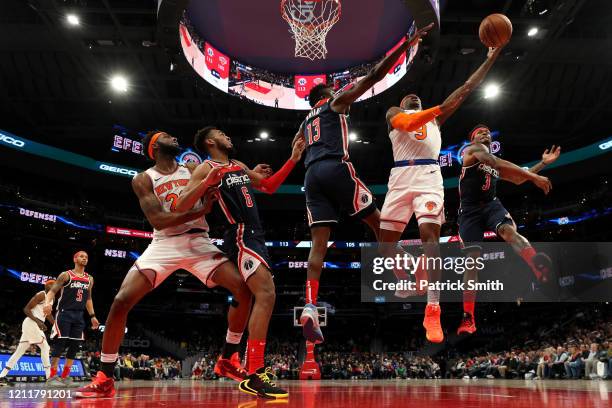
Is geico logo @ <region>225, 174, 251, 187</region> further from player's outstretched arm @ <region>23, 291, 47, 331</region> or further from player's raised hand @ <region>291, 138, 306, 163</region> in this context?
player's outstretched arm @ <region>23, 291, 47, 331</region>

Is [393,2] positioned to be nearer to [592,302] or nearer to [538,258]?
[538,258]

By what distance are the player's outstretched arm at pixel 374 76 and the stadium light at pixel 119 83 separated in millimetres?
16081

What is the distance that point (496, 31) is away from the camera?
5.16 metres

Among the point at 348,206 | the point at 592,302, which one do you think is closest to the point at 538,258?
the point at 348,206

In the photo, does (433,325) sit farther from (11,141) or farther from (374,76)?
(11,141)

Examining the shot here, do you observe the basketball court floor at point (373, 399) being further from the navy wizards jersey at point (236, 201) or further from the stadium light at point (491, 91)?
the stadium light at point (491, 91)

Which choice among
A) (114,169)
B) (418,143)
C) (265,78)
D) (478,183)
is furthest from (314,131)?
(114,169)

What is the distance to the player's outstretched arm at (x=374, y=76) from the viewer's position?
4.74m

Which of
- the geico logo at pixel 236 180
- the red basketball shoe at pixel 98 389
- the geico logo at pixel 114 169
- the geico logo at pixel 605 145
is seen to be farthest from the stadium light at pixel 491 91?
the geico logo at pixel 114 169

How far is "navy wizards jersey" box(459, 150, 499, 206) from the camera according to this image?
6.19 m

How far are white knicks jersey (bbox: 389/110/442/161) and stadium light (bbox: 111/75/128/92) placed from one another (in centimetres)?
1611

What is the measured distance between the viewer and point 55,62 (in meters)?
19.2

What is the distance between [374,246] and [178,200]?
88.4 feet

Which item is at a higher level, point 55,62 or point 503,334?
point 55,62
